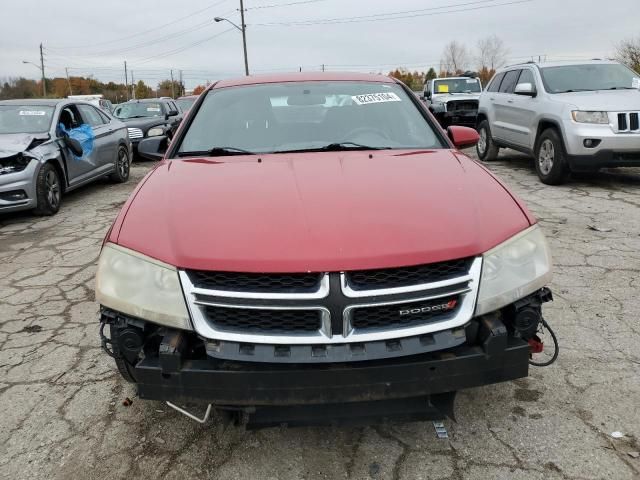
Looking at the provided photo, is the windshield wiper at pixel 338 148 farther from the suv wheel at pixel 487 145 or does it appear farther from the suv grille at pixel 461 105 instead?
the suv grille at pixel 461 105

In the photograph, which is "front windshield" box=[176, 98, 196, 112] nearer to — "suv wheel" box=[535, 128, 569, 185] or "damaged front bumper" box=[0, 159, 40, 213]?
"damaged front bumper" box=[0, 159, 40, 213]

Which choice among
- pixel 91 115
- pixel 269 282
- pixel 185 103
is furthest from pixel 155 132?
pixel 185 103

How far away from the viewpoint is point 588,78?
24.8 feet

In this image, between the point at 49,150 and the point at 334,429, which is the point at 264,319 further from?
the point at 49,150

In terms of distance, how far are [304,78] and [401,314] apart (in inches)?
88.3

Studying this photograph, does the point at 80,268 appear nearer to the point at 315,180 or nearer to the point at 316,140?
the point at 316,140

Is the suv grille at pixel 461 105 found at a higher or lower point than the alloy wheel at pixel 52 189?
higher

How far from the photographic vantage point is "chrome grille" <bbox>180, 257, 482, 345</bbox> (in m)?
1.79

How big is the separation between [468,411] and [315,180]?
1.32 meters

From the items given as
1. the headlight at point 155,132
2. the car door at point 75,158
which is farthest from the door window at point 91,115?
the headlight at point 155,132

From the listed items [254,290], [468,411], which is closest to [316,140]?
[254,290]

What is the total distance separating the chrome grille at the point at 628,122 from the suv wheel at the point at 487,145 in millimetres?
A: 3073

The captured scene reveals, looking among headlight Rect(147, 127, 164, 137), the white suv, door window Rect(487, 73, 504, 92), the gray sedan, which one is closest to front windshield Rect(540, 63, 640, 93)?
the white suv

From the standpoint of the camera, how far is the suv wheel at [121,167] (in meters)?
8.91
